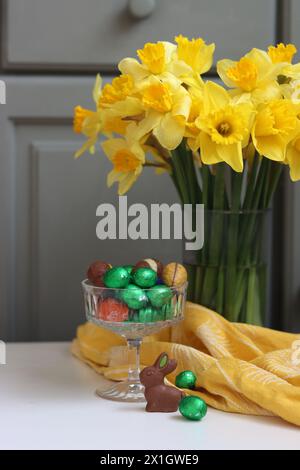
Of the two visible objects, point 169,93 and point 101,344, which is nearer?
point 169,93

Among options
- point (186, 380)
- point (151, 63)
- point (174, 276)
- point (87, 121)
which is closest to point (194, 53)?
point (151, 63)

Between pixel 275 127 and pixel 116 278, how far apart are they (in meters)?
0.24

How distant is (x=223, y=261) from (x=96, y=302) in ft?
0.64

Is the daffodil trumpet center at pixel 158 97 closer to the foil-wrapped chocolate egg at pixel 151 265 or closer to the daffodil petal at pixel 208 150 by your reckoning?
the daffodil petal at pixel 208 150

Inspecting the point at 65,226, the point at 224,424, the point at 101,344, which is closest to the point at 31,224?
the point at 65,226

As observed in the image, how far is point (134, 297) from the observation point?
33.3 inches

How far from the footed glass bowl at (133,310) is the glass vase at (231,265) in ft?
0.37

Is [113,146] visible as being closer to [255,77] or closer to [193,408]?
[255,77]
